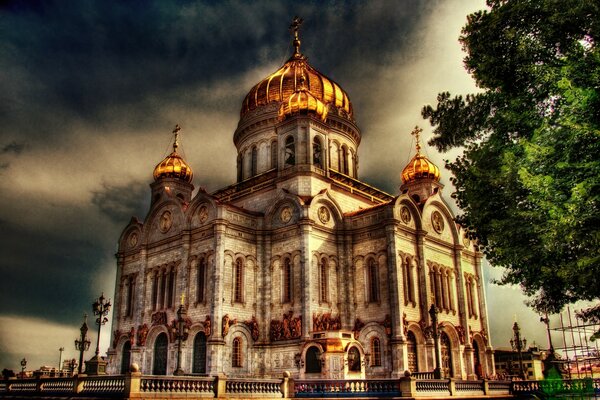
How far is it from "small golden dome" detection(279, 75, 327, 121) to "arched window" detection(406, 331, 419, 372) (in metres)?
14.0

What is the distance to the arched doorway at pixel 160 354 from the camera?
3266 cm

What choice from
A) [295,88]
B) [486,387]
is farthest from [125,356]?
[486,387]

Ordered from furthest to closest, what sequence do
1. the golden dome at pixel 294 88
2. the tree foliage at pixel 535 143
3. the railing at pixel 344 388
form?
1. the golden dome at pixel 294 88
2. the railing at pixel 344 388
3. the tree foliage at pixel 535 143

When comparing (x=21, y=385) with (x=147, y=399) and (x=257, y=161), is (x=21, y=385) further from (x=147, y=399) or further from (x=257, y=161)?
(x=257, y=161)

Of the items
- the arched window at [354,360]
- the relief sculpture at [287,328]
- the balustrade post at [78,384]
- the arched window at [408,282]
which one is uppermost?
the arched window at [408,282]

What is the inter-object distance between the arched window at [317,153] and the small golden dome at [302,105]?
1.45 metres

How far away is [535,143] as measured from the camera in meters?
13.6

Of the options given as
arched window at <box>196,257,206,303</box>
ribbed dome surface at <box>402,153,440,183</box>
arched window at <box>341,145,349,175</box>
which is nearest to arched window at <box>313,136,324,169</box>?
arched window at <box>341,145,349,175</box>

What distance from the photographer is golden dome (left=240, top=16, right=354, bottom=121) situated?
3994 cm

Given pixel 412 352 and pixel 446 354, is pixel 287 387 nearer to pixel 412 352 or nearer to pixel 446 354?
pixel 412 352

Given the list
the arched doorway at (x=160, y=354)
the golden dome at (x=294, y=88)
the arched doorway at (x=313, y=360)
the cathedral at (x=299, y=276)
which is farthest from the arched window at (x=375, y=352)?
the golden dome at (x=294, y=88)

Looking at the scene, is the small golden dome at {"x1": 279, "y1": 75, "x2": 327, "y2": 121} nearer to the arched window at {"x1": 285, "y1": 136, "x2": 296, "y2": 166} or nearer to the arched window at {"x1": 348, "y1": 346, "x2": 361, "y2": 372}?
the arched window at {"x1": 285, "y1": 136, "x2": 296, "y2": 166}

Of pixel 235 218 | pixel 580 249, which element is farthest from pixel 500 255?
pixel 235 218

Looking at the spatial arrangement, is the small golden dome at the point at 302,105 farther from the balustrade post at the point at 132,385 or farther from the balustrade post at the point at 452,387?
the balustrade post at the point at 132,385
